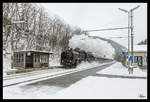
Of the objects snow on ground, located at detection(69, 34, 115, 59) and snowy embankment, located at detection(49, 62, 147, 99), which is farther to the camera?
snow on ground, located at detection(69, 34, 115, 59)

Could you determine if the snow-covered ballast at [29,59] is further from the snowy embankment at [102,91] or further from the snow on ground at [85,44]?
the snow on ground at [85,44]

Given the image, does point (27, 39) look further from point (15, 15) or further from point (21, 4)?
point (21, 4)

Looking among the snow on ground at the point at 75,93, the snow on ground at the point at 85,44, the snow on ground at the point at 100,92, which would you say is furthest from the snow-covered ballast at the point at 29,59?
the snow on ground at the point at 85,44

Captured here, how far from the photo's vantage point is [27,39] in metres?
30.6

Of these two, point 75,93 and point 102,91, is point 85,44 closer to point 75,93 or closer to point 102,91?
point 102,91

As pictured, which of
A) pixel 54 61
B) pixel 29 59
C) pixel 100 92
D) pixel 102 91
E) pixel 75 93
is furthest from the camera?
pixel 54 61

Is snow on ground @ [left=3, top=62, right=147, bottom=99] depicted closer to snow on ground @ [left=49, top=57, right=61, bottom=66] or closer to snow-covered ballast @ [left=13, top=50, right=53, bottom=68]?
snow-covered ballast @ [left=13, top=50, right=53, bottom=68]

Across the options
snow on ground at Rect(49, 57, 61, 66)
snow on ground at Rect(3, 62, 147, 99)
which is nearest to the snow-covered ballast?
snow on ground at Rect(3, 62, 147, 99)

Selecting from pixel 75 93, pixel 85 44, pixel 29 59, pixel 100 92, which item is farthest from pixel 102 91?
pixel 85 44

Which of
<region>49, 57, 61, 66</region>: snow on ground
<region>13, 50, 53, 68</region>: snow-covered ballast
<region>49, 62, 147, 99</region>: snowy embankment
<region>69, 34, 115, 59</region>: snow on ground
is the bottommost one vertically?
<region>49, 57, 61, 66</region>: snow on ground

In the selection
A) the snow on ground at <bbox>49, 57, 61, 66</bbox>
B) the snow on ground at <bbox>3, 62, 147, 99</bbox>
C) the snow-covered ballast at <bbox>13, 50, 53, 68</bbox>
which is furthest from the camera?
the snow on ground at <bbox>49, 57, 61, 66</bbox>

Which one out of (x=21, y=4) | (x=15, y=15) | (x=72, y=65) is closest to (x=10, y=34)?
(x=15, y=15)

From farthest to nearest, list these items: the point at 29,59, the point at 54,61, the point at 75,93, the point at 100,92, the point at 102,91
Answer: the point at 54,61
the point at 29,59
the point at 102,91
the point at 100,92
the point at 75,93

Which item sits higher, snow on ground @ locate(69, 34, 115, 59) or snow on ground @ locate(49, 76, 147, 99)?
snow on ground @ locate(69, 34, 115, 59)
